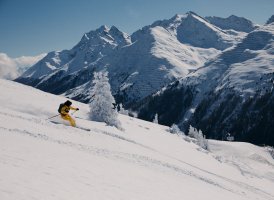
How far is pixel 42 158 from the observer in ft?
66.0

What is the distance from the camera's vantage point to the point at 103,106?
181 ft

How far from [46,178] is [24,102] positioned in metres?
31.6

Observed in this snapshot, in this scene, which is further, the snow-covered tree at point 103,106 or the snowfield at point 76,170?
the snow-covered tree at point 103,106

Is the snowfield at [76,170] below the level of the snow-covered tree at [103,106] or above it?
below

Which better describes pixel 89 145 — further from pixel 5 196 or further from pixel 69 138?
pixel 5 196

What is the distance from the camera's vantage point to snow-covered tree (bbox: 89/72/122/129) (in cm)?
5387

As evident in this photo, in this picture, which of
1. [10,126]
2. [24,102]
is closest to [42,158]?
[10,126]

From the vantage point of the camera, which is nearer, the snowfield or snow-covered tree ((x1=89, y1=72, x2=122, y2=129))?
the snowfield

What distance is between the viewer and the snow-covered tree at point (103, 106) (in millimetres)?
53872

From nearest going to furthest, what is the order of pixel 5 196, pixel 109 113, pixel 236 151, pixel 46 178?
pixel 5 196
pixel 46 178
pixel 109 113
pixel 236 151

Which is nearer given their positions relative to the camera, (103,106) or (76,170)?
(76,170)

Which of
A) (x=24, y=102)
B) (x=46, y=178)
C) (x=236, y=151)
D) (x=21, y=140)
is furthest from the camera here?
(x=236, y=151)

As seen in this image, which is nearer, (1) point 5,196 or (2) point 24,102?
(1) point 5,196

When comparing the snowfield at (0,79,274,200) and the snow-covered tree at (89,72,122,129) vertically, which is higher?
the snow-covered tree at (89,72,122,129)
